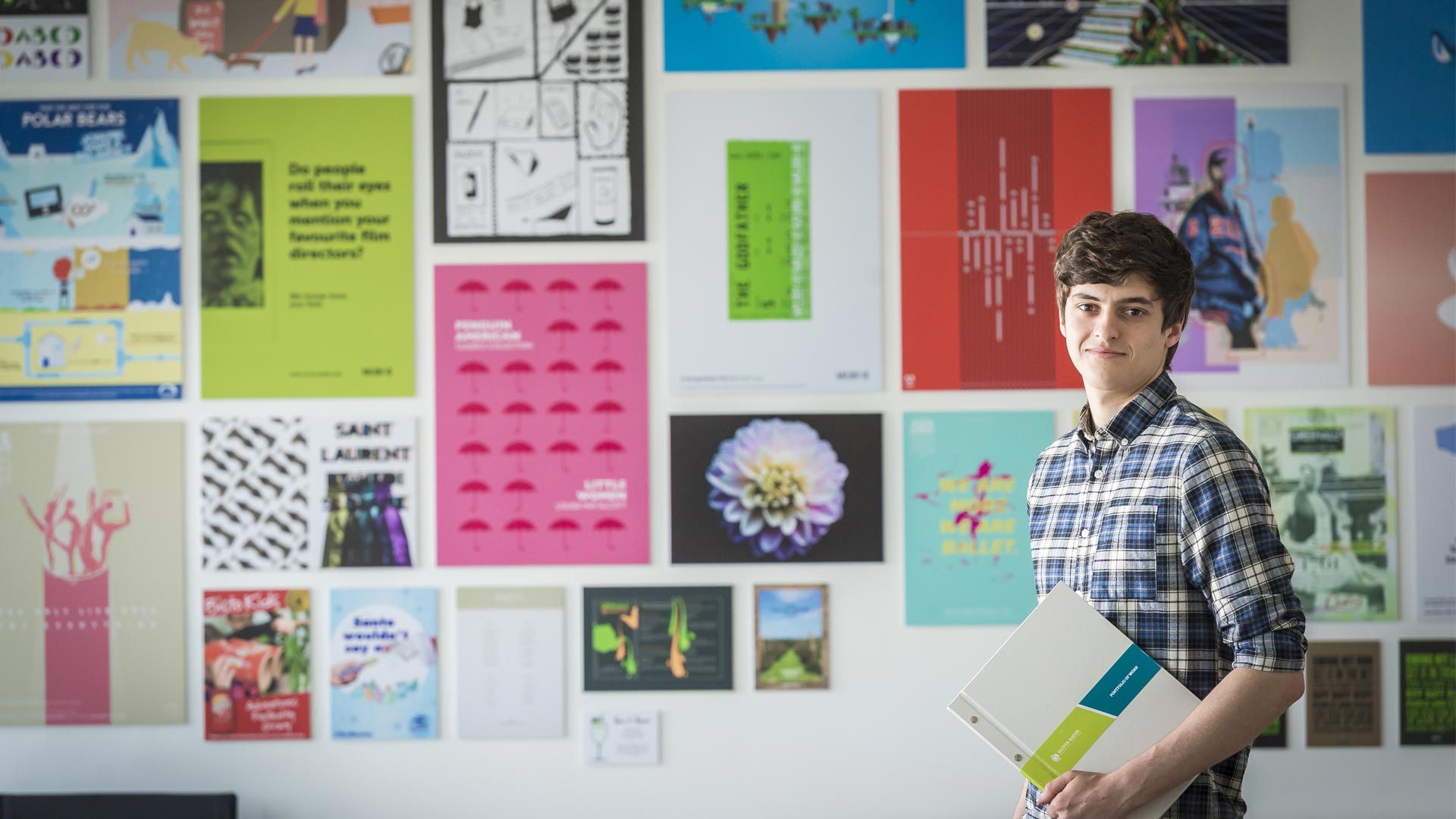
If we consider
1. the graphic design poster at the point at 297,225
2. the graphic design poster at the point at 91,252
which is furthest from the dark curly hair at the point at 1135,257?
the graphic design poster at the point at 91,252

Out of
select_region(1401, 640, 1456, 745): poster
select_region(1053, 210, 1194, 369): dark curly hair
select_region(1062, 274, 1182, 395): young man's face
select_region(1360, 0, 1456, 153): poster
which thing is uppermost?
select_region(1360, 0, 1456, 153): poster

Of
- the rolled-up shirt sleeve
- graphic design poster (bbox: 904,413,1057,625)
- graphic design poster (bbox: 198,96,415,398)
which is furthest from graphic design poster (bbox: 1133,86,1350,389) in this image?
graphic design poster (bbox: 198,96,415,398)

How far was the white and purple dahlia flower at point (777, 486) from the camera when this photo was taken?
80.8 inches

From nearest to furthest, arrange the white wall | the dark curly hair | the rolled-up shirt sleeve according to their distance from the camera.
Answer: the rolled-up shirt sleeve, the dark curly hair, the white wall

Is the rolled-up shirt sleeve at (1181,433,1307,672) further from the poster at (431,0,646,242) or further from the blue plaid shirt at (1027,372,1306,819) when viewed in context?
the poster at (431,0,646,242)

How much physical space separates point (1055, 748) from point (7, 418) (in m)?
2.24

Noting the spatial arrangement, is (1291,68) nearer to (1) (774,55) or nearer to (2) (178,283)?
(1) (774,55)

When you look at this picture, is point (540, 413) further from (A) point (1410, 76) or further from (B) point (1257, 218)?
(A) point (1410, 76)

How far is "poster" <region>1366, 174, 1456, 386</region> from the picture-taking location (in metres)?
2.07

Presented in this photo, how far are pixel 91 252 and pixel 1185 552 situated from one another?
2.24 metres

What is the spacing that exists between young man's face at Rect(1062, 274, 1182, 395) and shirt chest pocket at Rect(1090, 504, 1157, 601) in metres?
0.16

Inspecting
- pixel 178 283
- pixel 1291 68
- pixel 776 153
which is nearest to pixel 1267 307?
pixel 1291 68

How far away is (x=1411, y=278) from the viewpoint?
2080 millimetres

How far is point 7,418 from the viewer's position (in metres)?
2.10
